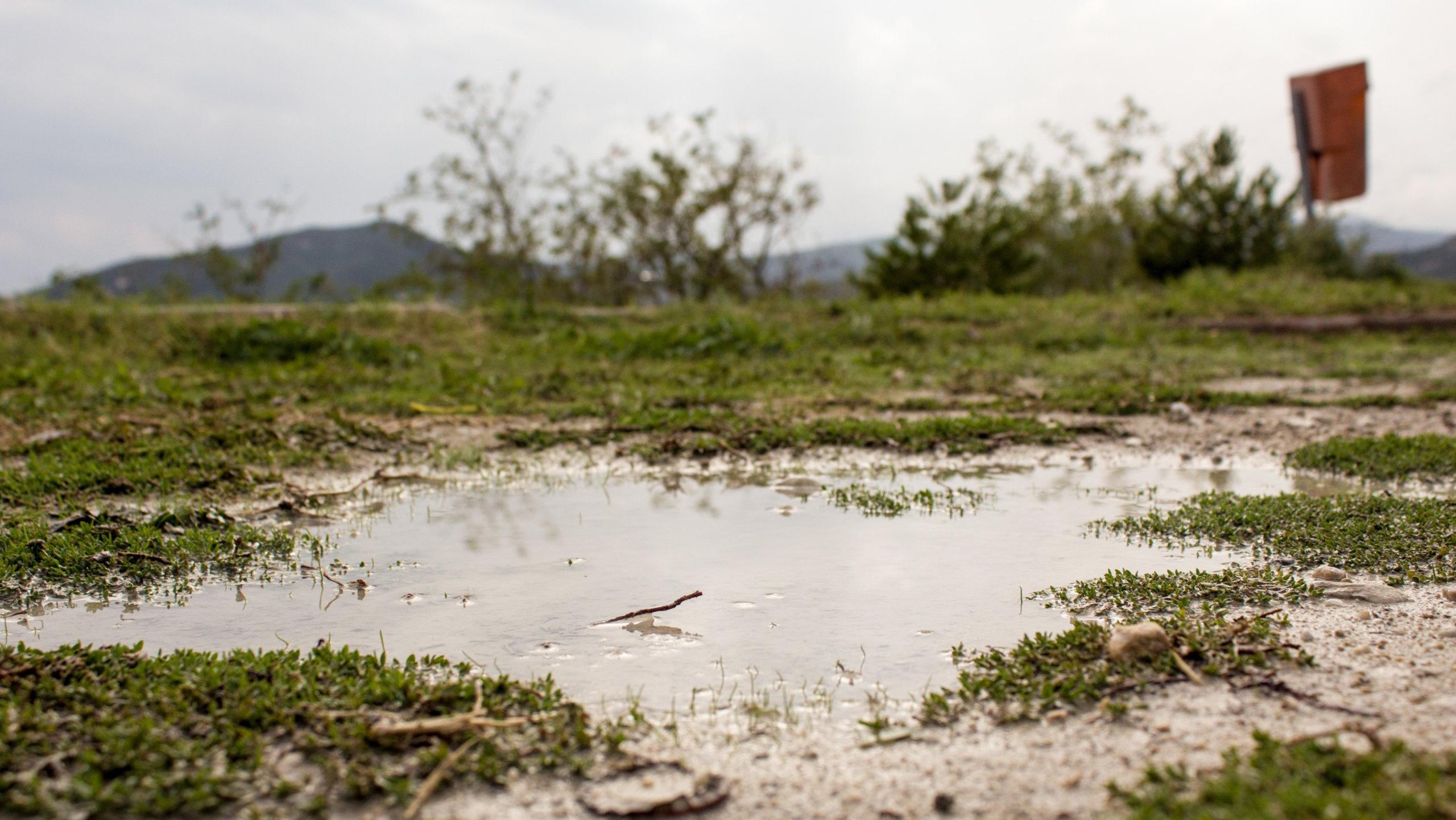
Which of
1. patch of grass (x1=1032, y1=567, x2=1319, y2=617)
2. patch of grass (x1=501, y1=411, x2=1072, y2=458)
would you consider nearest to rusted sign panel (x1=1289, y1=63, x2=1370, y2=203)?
patch of grass (x1=501, y1=411, x2=1072, y2=458)

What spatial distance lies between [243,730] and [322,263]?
1412 inches

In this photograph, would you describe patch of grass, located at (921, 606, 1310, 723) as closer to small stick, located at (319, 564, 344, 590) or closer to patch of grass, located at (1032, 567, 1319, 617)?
patch of grass, located at (1032, 567, 1319, 617)

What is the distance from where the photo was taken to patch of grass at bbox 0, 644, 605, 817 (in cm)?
194

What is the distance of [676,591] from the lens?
3223 mm

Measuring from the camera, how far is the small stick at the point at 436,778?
1.90 m

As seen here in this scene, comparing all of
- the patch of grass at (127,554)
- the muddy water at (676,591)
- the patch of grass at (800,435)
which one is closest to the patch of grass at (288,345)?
the patch of grass at (800,435)

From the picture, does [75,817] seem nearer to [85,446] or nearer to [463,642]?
[463,642]

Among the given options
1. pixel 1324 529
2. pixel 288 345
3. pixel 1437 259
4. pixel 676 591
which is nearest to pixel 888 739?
pixel 676 591

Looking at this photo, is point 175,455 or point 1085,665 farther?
point 175,455

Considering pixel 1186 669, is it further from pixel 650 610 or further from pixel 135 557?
pixel 135 557

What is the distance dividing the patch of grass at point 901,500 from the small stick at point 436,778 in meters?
2.42

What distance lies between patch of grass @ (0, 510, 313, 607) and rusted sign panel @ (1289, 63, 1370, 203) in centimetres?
662

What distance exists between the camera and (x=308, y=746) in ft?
6.93

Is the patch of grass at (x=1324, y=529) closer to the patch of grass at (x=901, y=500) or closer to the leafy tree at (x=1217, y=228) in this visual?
the patch of grass at (x=901, y=500)
